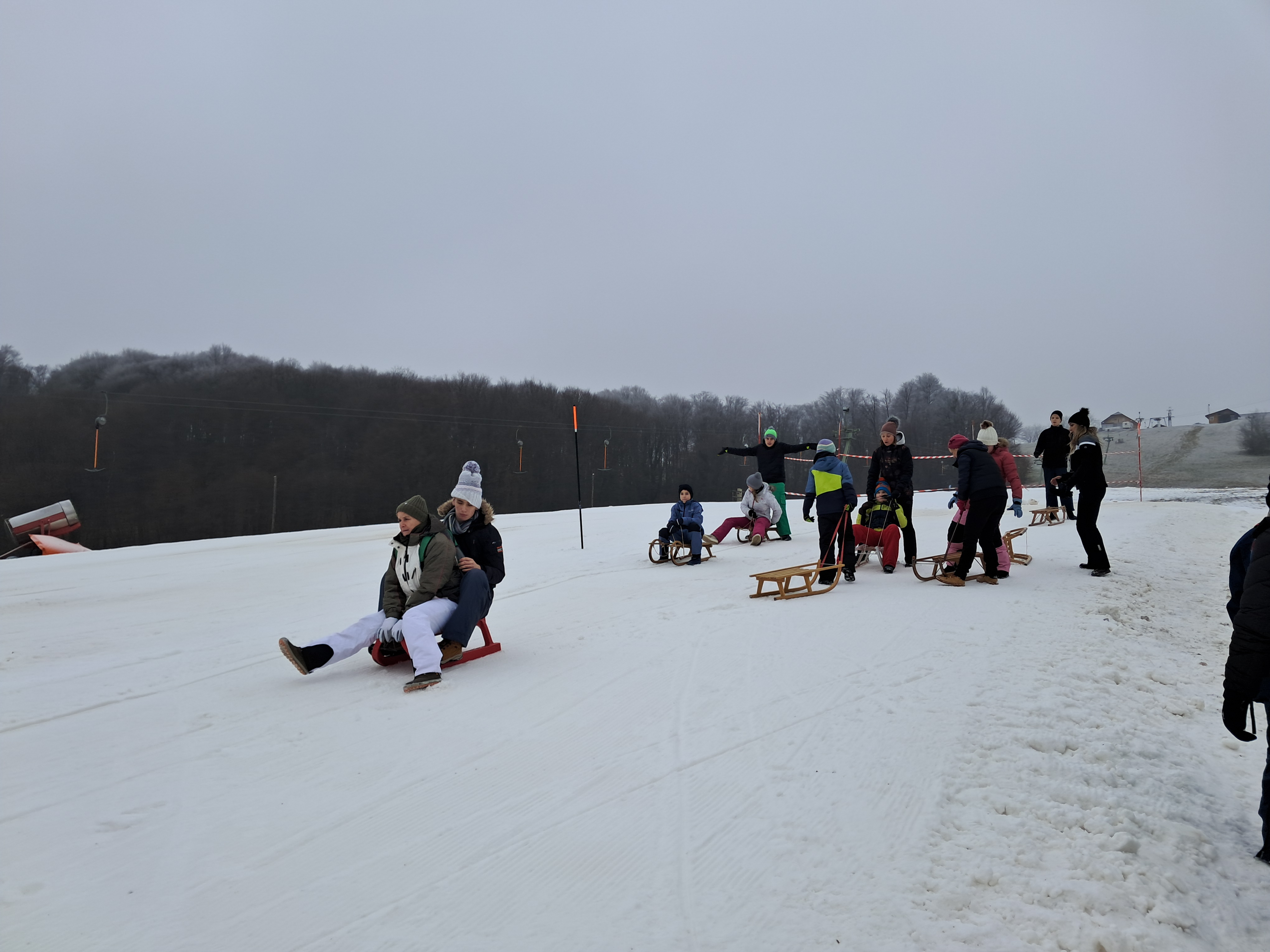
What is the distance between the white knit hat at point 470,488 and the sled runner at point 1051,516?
11.9 meters

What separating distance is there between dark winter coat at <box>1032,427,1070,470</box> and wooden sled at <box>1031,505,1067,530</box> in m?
1.37

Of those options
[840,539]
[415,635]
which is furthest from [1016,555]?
[415,635]

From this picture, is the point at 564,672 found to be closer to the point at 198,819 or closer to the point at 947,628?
the point at 198,819

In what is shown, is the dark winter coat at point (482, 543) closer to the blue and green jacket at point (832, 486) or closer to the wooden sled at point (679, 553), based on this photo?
the blue and green jacket at point (832, 486)

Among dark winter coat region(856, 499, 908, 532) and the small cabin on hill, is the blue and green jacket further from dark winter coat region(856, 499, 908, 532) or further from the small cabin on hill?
the small cabin on hill

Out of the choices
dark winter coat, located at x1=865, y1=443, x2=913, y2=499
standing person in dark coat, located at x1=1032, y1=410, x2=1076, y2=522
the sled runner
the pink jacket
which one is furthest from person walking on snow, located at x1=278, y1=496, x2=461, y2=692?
the sled runner

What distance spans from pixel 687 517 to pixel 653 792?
7839 millimetres

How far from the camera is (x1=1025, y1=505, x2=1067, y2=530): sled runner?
45.4 feet

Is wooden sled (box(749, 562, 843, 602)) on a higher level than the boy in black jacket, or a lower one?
lower

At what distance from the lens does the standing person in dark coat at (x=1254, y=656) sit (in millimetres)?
2486

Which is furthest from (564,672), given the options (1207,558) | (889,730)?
(1207,558)

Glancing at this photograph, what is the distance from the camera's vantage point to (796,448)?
37.7 ft

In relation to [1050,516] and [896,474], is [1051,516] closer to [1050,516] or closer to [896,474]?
[1050,516]

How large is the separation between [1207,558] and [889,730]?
931 cm
